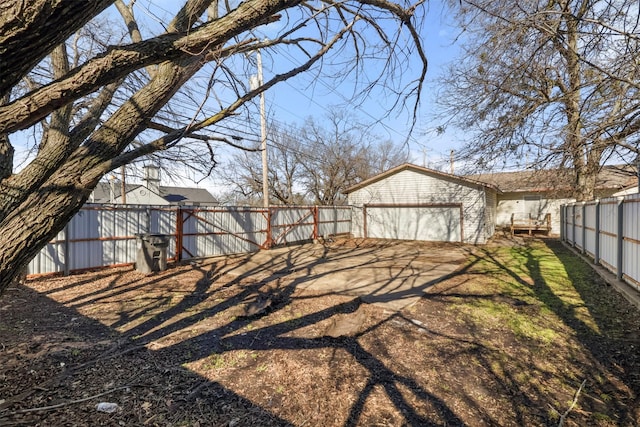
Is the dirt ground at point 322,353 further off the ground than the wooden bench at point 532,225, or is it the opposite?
the wooden bench at point 532,225

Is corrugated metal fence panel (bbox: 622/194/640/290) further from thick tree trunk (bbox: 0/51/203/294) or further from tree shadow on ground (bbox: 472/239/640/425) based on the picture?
thick tree trunk (bbox: 0/51/203/294)

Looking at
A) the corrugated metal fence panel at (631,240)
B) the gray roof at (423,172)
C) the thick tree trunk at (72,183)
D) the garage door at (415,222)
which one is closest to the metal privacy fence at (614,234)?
the corrugated metal fence panel at (631,240)

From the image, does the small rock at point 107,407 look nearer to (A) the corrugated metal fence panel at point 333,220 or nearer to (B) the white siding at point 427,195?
(A) the corrugated metal fence panel at point 333,220

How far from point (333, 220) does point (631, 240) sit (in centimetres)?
1282

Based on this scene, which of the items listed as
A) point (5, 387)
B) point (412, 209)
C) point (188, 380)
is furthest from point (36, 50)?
point (412, 209)

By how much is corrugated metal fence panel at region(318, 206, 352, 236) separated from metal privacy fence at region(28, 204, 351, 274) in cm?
149

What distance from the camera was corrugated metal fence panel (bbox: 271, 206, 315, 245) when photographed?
13.9 meters

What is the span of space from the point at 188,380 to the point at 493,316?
4369mm

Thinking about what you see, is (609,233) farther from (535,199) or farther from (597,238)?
(535,199)

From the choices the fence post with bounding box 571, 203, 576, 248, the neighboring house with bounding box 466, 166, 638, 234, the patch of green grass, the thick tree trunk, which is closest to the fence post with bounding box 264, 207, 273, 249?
the patch of green grass

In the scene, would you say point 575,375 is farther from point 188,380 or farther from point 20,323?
point 20,323

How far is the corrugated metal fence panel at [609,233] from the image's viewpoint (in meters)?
6.18

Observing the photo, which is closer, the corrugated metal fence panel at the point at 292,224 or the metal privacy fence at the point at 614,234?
the metal privacy fence at the point at 614,234

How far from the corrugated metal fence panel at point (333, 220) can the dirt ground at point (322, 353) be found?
909 centimetres
